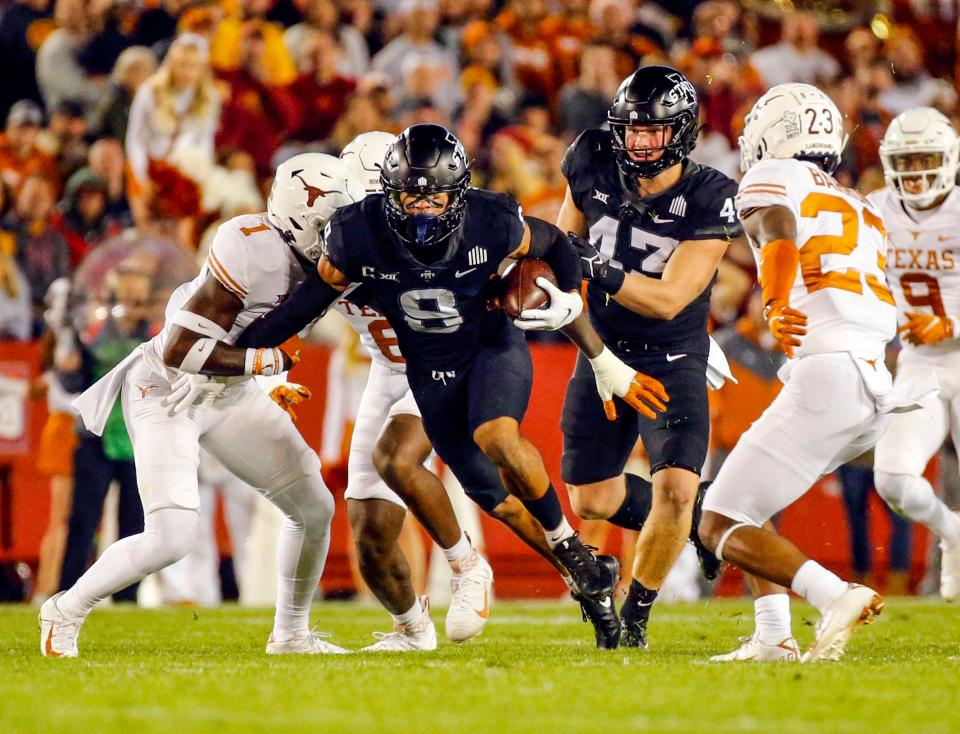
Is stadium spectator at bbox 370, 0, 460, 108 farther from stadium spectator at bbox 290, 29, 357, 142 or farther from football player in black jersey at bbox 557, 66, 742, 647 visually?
football player in black jersey at bbox 557, 66, 742, 647

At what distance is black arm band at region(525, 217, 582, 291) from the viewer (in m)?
5.29

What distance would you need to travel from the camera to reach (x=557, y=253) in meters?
5.33

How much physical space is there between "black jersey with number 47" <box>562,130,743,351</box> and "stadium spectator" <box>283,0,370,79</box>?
5.87 meters

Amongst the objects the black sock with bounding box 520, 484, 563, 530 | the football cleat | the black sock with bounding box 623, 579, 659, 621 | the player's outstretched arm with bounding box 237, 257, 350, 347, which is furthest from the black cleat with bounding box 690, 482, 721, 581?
the player's outstretched arm with bounding box 237, 257, 350, 347

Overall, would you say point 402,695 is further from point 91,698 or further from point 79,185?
point 79,185

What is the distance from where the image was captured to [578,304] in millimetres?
5188

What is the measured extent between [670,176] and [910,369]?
2.06m

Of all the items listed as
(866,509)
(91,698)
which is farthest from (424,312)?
(866,509)

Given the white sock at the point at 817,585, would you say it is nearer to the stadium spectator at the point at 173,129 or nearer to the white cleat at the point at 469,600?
Result: the white cleat at the point at 469,600

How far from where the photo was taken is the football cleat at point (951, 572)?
696 centimetres

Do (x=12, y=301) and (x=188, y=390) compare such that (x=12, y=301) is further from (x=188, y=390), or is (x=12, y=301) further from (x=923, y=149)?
(x=923, y=149)

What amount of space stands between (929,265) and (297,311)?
337 cm

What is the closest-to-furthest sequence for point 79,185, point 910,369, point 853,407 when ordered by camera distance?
point 853,407 < point 910,369 < point 79,185

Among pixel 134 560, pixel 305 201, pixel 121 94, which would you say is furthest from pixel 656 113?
pixel 121 94
